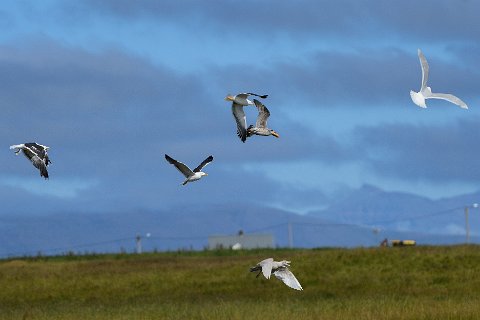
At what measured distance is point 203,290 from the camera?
143 feet

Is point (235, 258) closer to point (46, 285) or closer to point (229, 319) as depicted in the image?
point (46, 285)

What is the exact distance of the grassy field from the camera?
112ft

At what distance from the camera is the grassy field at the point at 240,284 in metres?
34.3

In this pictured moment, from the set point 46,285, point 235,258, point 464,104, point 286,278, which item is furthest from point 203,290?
point 464,104

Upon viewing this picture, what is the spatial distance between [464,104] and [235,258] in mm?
38084

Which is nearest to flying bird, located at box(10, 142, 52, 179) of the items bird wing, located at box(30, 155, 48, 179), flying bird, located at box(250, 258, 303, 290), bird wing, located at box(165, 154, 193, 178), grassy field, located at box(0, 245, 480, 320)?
bird wing, located at box(30, 155, 48, 179)

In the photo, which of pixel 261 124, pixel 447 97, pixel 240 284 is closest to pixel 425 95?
pixel 447 97

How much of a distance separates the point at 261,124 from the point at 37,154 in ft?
13.7

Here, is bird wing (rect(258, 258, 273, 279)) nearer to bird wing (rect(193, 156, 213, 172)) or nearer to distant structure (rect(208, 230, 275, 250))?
bird wing (rect(193, 156, 213, 172))

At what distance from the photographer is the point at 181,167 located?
2036 cm

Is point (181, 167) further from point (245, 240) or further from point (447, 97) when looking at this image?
point (245, 240)

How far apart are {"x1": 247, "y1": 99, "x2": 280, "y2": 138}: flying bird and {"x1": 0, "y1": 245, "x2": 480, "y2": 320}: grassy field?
11059 mm

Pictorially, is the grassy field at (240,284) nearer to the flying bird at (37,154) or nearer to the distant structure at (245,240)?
the flying bird at (37,154)

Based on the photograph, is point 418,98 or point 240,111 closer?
point 418,98
